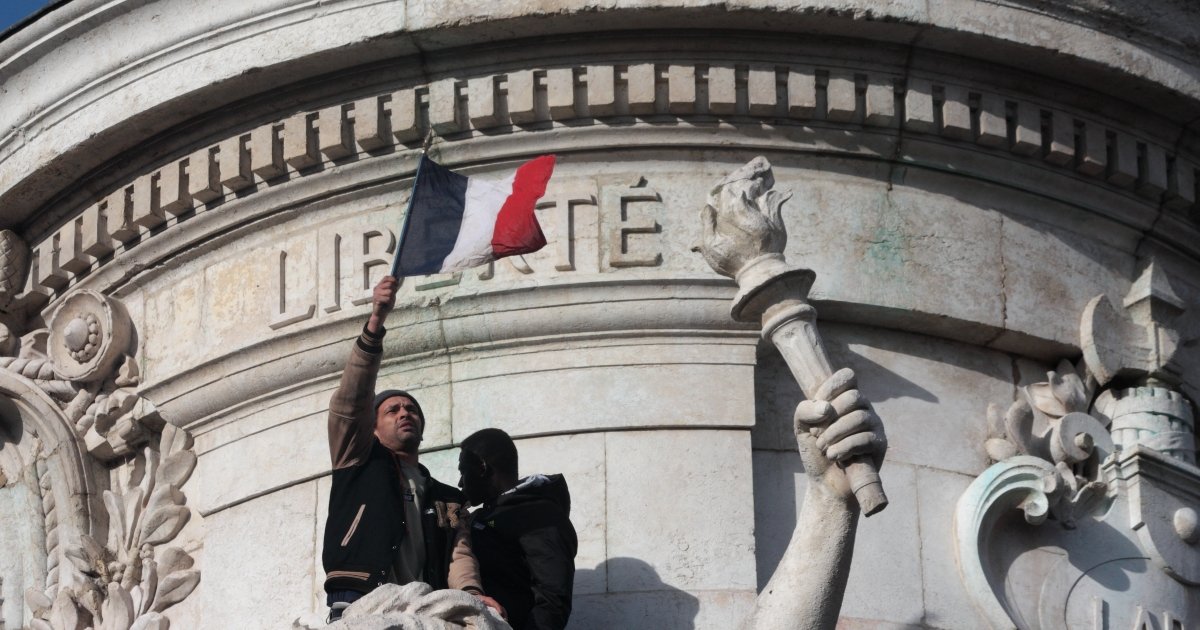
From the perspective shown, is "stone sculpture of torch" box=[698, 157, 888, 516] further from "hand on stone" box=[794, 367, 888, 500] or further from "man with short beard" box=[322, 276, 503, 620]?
"man with short beard" box=[322, 276, 503, 620]

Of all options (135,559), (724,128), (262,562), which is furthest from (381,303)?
(135,559)

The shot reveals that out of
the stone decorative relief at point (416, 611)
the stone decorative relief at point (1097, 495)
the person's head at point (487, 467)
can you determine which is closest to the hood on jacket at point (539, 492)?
the person's head at point (487, 467)

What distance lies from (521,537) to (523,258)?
165cm

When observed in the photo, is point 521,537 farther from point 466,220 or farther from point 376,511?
point 466,220

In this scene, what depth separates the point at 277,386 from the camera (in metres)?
15.1

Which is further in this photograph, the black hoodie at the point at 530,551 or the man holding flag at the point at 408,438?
the black hoodie at the point at 530,551

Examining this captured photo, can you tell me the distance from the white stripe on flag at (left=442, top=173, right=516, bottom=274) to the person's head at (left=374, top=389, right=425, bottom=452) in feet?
1.89

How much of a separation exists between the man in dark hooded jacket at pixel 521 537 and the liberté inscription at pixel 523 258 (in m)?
1.20

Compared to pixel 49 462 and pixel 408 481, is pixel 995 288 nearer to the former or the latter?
pixel 408 481

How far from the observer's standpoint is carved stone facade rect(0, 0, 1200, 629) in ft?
47.1

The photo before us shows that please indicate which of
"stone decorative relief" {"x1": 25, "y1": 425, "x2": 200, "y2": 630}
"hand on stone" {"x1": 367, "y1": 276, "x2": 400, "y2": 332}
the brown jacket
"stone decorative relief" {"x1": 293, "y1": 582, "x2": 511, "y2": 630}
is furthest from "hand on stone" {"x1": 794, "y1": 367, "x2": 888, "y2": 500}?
"stone decorative relief" {"x1": 25, "y1": 425, "x2": 200, "y2": 630}

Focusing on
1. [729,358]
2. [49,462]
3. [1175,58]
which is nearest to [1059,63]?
[1175,58]

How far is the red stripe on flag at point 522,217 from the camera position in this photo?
13805mm

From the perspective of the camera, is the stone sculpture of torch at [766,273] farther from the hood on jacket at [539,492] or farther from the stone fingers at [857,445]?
the hood on jacket at [539,492]
